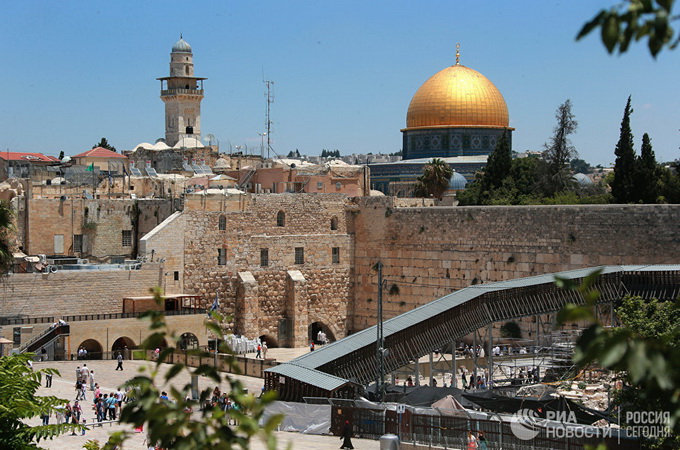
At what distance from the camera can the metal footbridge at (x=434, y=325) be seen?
19109mm

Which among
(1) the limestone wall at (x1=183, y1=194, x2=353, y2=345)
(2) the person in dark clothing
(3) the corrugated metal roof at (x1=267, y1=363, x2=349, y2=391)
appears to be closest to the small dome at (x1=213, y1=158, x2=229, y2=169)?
(1) the limestone wall at (x1=183, y1=194, x2=353, y2=345)

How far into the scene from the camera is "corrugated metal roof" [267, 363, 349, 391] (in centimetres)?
1836

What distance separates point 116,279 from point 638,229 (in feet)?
47.0

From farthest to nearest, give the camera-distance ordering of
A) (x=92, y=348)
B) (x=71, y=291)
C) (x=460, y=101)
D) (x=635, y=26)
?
(x=460, y=101) < (x=71, y=291) < (x=92, y=348) < (x=635, y=26)

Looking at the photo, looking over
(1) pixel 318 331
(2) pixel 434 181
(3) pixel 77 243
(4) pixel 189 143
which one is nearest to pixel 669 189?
(2) pixel 434 181

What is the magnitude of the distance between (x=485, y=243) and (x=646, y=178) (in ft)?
19.5

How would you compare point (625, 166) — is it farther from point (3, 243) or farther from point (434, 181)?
point (3, 243)

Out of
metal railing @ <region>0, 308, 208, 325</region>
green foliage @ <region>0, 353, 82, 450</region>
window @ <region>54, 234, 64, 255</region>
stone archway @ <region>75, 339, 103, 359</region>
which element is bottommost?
stone archway @ <region>75, 339, 103, 359</region>

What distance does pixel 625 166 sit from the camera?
30719 millimetres

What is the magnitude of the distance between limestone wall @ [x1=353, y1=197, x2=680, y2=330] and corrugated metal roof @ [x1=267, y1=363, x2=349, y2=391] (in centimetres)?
1000

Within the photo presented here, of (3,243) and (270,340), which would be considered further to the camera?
(270,340)

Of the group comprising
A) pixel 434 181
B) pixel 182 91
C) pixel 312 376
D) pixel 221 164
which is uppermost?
pixel 182 91

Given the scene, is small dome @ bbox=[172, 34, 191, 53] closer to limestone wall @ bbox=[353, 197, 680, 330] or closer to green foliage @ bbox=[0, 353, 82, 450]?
limestone wall @ bbox=[353, 197, 680, 330]

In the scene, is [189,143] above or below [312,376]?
above
